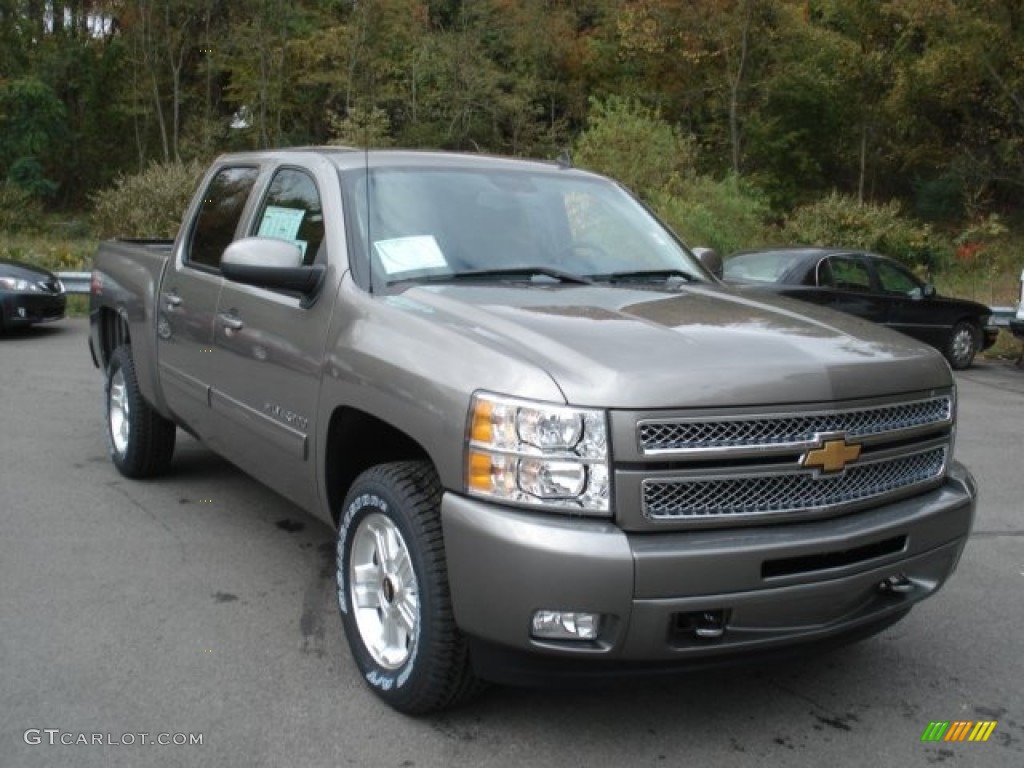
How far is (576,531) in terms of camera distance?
2.84 metres

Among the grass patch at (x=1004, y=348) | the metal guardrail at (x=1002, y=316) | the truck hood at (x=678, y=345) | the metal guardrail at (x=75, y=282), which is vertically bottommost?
the grass patch at (x=1004, y=348)

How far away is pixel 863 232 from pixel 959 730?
58.6 ft

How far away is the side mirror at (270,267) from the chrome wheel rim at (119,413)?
8.35ft

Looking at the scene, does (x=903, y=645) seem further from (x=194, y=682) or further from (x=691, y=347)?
(x=194, y=682)

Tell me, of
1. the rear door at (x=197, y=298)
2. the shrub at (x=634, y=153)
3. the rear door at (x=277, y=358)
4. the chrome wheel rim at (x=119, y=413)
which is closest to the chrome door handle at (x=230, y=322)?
the rear door at (x=277, y=358)

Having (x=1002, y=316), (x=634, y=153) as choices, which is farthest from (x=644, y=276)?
(x=634, y=153)

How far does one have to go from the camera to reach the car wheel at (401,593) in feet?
10.3

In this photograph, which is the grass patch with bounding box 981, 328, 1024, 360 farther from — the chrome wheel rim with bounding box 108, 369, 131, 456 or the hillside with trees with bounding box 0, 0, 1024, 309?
the chrome wheel rim with bounding box 108, 369, 131, 456

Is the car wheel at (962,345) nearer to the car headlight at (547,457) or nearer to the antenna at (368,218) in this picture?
the antenna at (368,218)

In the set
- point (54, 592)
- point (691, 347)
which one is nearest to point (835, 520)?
point (691, 347)

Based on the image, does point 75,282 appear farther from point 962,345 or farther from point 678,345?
point 678,345

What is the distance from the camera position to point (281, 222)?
15.1ft

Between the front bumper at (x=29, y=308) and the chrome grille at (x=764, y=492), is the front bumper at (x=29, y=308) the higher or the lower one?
the lower one

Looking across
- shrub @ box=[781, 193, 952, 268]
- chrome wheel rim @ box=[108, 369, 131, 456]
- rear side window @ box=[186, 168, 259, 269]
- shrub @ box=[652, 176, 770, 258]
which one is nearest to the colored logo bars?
rear side window @ box=[186, 168, 259, 269]
